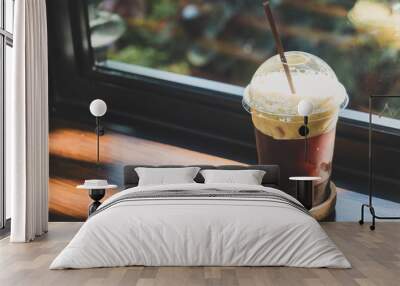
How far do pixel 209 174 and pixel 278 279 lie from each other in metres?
2.96

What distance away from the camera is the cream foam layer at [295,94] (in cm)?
752

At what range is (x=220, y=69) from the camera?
7633mm

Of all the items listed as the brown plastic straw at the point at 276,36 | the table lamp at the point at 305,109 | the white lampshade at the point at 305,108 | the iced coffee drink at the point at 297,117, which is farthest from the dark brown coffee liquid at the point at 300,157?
the brown plastic straw at the point at 276,36

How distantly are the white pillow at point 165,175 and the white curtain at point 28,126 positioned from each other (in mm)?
1097

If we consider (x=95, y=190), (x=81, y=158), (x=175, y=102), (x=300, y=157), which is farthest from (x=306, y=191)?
Answer: (x=81, y=158)

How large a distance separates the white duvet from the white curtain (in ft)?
5.07

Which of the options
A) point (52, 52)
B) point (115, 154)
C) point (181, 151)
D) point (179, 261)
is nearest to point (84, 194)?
point (115, 154)

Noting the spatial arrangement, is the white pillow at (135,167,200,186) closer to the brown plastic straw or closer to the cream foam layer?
the cream foam layer

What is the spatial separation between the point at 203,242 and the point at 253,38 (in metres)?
3.73

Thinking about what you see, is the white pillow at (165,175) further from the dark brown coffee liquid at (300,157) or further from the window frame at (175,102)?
the dark brown coffee liquid at (300,157)

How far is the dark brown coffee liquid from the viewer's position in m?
7.52

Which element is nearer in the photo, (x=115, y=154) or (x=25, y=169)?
(x=25, y=169)

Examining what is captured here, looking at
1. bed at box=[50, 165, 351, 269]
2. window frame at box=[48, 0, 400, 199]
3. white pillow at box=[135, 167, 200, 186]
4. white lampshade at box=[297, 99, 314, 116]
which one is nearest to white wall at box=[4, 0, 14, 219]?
window frame at box=[48, 0, 400, 199]

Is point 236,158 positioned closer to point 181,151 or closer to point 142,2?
point 181,151
